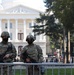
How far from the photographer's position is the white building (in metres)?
115

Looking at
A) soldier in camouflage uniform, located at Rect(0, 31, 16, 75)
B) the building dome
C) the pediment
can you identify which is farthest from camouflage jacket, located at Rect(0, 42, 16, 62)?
the building dome

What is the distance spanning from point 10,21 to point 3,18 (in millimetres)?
2359

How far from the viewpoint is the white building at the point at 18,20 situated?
11469 cm

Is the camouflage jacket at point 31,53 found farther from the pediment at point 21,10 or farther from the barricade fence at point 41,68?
the pediment at point 21,10

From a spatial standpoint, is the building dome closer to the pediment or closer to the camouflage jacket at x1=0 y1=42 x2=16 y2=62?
the pediment

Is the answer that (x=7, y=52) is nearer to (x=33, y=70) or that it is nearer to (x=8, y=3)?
(x=33, y=70)

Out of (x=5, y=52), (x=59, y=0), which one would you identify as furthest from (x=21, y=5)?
(x=5, y=52)

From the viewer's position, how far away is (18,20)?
11662cm

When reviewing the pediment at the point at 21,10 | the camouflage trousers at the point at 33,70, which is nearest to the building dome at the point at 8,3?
the pediment at the point at 21,10

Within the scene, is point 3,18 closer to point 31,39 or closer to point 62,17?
point 62,17

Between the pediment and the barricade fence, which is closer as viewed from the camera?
the barricade fence

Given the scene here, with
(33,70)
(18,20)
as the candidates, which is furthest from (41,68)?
(18,20)

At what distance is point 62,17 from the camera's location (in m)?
32.1

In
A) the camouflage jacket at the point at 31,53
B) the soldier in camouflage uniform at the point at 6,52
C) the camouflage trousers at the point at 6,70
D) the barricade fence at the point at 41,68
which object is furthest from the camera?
the camouflage jacket at the point at 31,53
